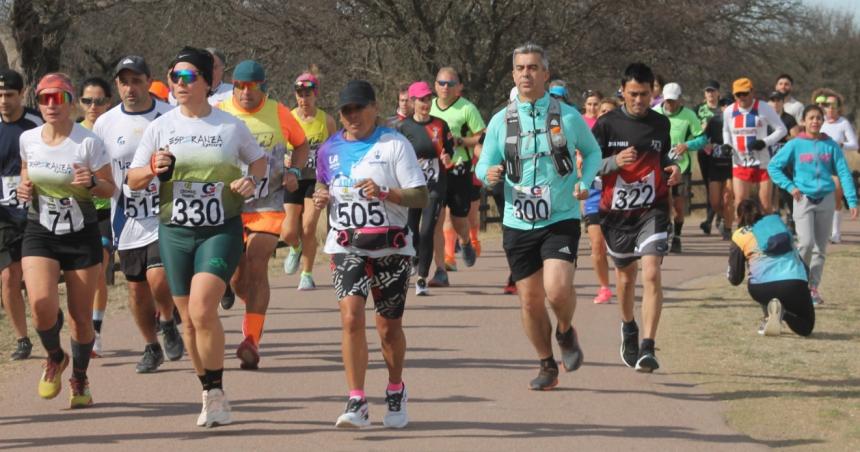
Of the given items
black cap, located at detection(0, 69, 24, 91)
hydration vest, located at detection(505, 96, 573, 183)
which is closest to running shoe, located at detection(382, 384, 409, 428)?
hydration vest, located at detection(505, 96, 573, 183)

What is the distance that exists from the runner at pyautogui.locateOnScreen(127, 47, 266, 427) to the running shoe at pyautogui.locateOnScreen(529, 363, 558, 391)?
2133mm

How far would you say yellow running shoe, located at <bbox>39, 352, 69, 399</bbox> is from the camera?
28.8 feet

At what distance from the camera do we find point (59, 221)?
8.67 meters

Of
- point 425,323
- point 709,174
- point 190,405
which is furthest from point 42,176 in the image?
point 709,174

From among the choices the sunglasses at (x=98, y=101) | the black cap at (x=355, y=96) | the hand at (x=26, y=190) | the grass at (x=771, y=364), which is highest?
the sunglasses at (x=98, y=101)

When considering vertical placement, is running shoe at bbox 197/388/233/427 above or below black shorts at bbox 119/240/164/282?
below

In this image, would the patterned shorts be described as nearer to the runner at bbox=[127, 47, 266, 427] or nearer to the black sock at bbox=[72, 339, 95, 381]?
the runner at bbox=[127, 47, 266, 427]

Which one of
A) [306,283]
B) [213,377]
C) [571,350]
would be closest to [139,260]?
[213,377]

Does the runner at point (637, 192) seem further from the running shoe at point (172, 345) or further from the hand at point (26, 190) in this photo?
the hand at point (26, 190)

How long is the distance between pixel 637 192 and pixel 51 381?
4.03m

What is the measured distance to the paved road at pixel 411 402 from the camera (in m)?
7.79

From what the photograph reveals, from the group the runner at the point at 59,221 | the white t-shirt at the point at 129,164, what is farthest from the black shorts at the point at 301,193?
the runner at the point at 59,221

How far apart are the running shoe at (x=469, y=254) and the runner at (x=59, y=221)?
759cm

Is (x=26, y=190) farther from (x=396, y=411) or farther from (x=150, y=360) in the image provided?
(x=396, y=411)
